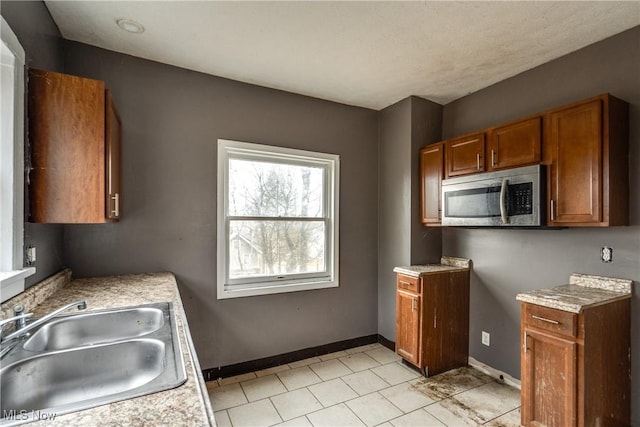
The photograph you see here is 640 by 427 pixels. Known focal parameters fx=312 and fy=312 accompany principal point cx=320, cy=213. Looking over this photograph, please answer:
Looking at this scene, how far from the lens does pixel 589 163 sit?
1.99m

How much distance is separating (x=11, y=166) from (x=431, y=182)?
3045 millimetres

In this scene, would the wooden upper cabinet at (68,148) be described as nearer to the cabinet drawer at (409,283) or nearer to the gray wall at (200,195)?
the gray wall at (200,195)

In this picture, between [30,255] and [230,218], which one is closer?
[30,255]

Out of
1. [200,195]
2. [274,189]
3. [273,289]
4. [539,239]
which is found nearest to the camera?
[539,239]

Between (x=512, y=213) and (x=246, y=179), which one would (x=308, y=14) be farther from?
(x=512, y=213)

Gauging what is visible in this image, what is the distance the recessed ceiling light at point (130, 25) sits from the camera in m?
2.05

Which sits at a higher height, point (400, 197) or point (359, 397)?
point (400, 197)

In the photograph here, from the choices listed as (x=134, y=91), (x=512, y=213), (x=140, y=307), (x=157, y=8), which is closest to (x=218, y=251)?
(x=140, y=307)

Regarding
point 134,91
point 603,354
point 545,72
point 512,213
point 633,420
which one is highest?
point 545,72

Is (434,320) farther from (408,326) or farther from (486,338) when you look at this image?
(486,338)

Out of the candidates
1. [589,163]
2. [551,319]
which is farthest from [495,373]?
[589,163]

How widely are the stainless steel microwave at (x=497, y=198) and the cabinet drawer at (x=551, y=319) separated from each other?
0.59 metres

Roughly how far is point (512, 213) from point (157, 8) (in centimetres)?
278

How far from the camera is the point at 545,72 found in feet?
8.30
